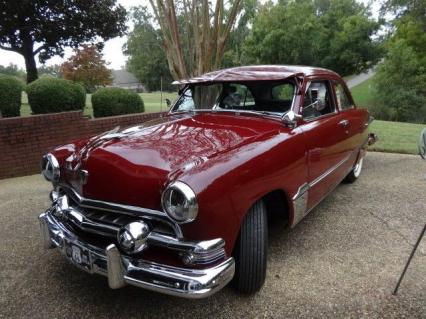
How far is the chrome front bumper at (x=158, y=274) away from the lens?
2.11m

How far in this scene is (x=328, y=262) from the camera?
124 inches

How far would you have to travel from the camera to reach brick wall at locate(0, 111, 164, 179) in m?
6.13

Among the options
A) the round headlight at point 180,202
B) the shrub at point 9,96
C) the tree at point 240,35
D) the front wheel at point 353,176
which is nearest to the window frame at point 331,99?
the front wheel at point 353,176

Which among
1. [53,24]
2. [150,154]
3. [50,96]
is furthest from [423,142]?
[53,24]

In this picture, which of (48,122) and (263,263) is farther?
(48,122)

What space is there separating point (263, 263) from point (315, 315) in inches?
18.3

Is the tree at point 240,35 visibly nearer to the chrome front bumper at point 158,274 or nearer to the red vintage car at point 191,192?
the red vintage car at point 191,192

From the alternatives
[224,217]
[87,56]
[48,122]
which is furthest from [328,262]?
[87,56]

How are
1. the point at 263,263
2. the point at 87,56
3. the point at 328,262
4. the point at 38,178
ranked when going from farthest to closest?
1. the point at 87,56
2. the point at 38,178
3. the point at 328,262
4. the point at 263,263

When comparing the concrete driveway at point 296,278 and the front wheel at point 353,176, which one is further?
the front wheel at point 353,176

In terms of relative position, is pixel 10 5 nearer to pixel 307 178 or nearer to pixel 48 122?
pixel 48 122

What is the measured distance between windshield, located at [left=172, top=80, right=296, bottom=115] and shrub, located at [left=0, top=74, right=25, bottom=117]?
221 inches

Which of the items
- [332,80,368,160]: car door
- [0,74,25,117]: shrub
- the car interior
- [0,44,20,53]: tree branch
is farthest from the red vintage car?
[0,44,20,53]: tree branch

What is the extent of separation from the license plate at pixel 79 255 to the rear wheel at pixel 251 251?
3.15ft
